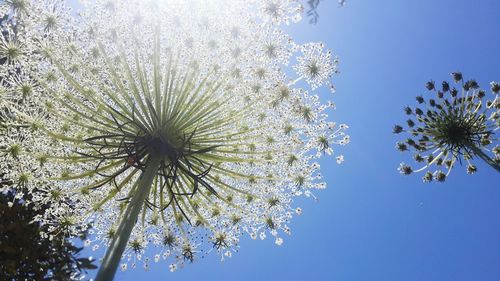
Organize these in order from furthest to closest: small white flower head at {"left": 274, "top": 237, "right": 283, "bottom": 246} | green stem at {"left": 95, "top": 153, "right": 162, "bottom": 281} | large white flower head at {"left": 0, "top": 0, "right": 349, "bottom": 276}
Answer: small white flower head at {"left": 274, "top": 237, "right": 283, "bottom": 246}, large white flower head at {"left": 0, "top": 0, "right": 349, "bottom": 276}, green stem at {"left": 95, "top": 153, "right": 162, "bottom": 281}

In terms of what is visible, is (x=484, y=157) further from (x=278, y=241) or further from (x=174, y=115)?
(x=174, y=115)

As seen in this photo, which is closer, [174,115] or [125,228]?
[125,228]

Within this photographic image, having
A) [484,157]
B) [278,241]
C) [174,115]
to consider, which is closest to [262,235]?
[278,241]

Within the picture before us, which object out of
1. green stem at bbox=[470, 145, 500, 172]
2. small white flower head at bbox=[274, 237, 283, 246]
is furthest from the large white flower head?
green stem at bbox=[470, 145, 500, 172]

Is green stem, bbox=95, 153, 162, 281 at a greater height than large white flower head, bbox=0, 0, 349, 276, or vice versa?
large white flower head, bbox=0, 0, 349, 276

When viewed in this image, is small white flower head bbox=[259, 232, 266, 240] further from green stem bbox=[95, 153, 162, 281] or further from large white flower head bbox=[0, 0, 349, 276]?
green stem bbox=[95, 153, 162, 281]

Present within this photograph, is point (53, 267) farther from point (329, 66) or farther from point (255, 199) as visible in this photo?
point (329, 66)

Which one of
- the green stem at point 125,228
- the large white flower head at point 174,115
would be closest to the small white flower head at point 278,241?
the large white flower head at point 174,115
